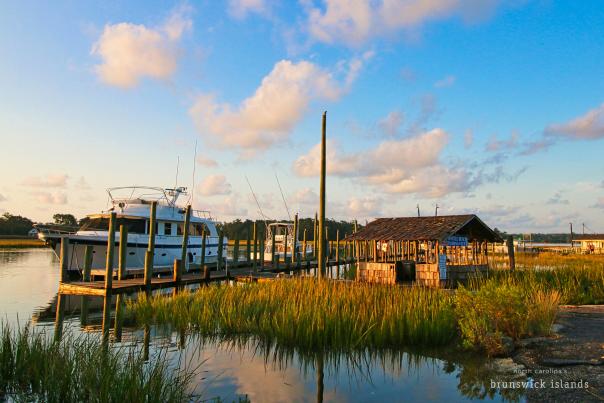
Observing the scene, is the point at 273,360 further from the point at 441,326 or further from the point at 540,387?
the point at 540,387

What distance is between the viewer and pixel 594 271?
18453 mm

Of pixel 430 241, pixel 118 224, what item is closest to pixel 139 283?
pixel 118 224

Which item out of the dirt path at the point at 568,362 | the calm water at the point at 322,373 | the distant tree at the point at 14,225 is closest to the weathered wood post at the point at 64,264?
the calm water at the point at 322,373

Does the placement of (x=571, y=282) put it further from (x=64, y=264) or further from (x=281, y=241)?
(x=281, y=241)

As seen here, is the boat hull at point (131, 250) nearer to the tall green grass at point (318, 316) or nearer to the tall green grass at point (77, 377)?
the tall green grass at point (318, 316)

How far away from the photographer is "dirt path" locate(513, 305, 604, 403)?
22.4 ft

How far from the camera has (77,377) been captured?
21.3ft

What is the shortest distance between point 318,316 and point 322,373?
1914 millimetres

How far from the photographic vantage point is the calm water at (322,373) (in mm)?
7754

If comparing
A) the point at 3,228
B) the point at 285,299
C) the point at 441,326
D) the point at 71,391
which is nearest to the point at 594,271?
the point at 441,326

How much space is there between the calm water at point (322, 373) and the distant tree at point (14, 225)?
90.0 m

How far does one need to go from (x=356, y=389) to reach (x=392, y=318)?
114 inches

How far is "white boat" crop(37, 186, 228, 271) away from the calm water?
45.0ft

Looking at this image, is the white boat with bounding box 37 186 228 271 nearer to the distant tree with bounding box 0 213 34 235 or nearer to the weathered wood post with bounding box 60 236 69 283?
the weathered wood post with bounding box 60 236 69 283
